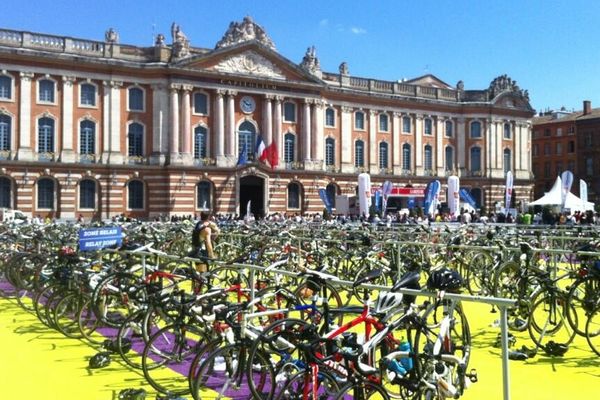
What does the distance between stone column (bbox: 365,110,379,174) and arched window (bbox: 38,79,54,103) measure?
993 inches

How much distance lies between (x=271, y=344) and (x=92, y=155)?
127 feet

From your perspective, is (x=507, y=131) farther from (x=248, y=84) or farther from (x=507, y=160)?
(x=248, y=84)

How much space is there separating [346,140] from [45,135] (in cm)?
2318

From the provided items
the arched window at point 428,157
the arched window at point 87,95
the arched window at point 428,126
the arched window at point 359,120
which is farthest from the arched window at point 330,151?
the arched window at point 87,95

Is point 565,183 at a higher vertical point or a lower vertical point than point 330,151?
lower

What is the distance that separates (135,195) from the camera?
43125 mm

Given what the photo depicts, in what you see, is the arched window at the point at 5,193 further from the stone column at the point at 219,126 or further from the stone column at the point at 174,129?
the stone column at the point at 219,126

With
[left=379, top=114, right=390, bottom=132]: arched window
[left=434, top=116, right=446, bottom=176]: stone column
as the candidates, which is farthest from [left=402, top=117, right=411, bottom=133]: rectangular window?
[left=434, top=116, right=446, bottom=176]: stone column

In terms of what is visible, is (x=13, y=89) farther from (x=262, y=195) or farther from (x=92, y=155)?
(x=262, y=195)

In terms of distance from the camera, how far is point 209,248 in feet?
42.5

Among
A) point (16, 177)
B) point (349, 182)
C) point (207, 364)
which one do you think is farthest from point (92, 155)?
point (207, 364)

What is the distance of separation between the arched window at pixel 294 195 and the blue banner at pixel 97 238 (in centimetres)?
3689

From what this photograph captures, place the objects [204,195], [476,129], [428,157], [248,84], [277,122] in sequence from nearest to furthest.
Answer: [204,195]
[248,84]
[277,122]
[428,157]
[476,129]

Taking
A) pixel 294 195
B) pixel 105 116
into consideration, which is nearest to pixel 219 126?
pixel 105 116
